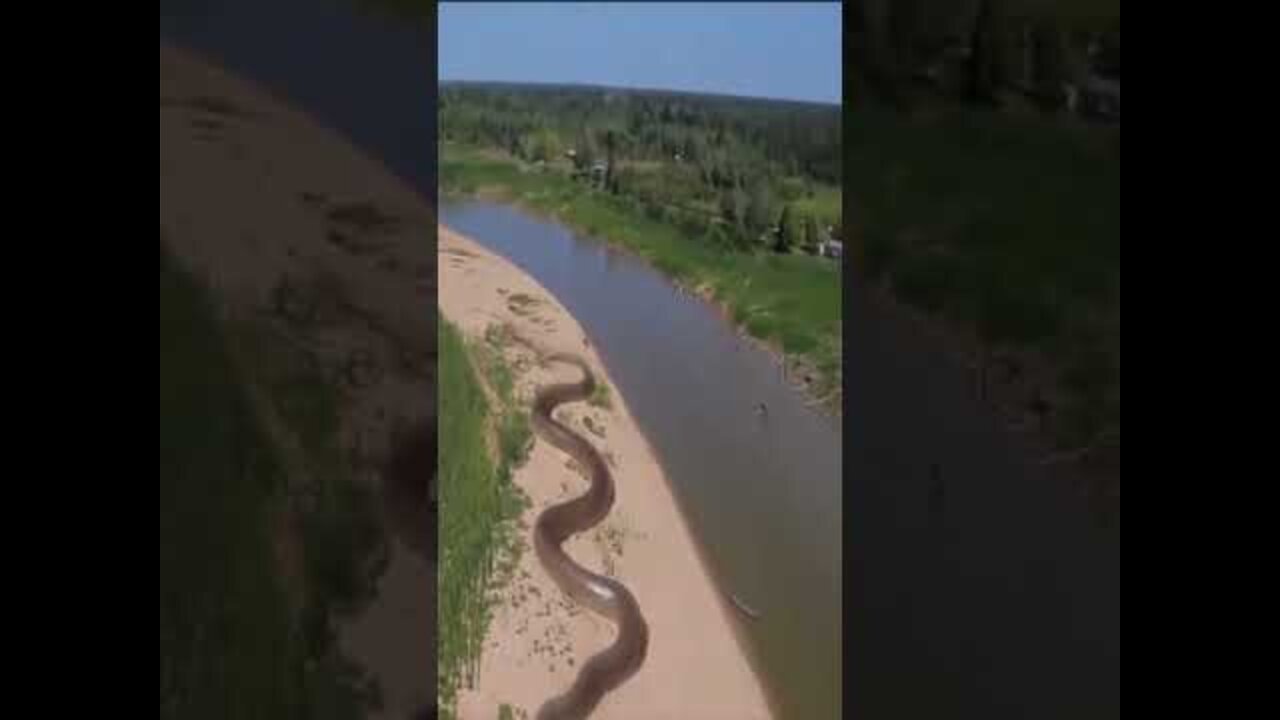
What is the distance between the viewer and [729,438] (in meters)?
3.44

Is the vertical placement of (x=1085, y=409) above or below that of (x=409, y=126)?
below

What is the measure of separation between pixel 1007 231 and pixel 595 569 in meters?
1.30

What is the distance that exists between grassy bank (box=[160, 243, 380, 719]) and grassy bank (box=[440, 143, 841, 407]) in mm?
1255

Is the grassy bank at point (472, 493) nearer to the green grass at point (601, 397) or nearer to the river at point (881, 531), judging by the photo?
the green grass at point (601, 397)

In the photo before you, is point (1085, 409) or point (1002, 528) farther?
point (1002, 528)

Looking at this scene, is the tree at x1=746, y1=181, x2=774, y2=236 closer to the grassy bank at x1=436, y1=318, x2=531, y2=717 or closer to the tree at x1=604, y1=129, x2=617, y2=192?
the tree at x1=604, y1=129, x2=617, y2=192

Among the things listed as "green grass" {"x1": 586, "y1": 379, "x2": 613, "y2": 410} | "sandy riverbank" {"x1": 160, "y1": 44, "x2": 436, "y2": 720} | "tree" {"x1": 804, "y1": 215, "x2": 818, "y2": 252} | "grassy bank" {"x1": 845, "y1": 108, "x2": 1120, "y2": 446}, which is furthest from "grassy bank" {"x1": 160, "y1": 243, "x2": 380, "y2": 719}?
"tree" {"x1": 804, "y1": 215, "x2": 818, "y2": 252}

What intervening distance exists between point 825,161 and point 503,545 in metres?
1.33

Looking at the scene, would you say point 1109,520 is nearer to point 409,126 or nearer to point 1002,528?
point 1002,528

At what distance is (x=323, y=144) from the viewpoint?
2.51 meters

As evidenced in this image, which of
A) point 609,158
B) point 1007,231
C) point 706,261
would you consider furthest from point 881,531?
point 609,158

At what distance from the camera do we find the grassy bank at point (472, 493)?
2867 mm

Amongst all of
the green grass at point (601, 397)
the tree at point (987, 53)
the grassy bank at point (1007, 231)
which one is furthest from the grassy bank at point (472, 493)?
the tree at point (987, 53)
